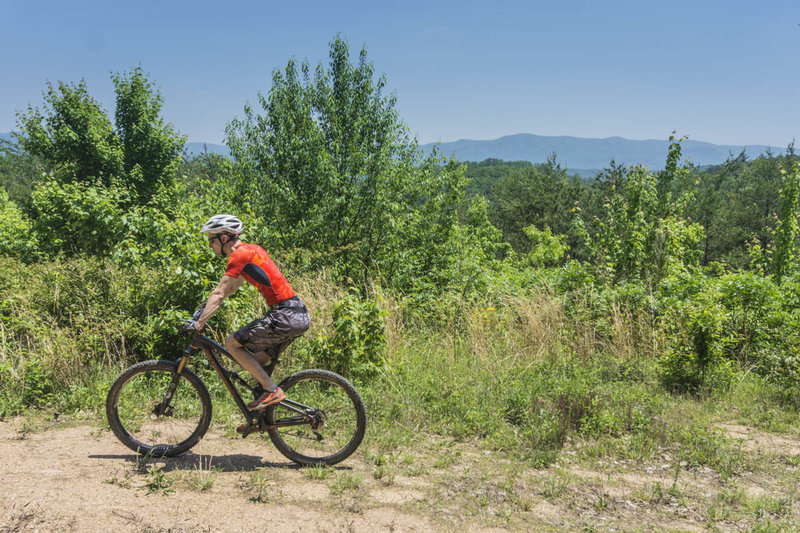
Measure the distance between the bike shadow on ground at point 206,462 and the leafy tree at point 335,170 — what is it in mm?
8600

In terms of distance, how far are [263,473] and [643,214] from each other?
10200mm

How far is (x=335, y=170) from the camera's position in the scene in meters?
13.4

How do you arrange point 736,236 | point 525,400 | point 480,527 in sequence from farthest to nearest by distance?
point 736,236
point 525,400
point 480,527

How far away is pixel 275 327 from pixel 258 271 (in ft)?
1.65

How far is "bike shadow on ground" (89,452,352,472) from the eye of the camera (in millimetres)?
4297

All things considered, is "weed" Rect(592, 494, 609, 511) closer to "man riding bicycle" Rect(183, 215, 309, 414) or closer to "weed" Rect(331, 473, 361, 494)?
"weed" Rect(331, 473, 361, 494)

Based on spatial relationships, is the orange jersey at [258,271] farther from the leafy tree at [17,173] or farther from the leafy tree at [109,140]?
the leafy tree at [17,173]

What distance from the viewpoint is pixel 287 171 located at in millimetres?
13891

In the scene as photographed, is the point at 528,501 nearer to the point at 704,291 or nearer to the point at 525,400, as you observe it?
the point at 525,400

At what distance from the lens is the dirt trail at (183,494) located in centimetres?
342

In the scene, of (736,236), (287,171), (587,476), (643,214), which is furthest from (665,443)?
(736,236)

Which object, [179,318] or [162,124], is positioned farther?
[162,124]

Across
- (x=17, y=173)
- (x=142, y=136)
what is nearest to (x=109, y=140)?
(x=142, y=136)

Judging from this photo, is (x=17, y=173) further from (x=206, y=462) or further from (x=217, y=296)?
(x=217, y=296)
